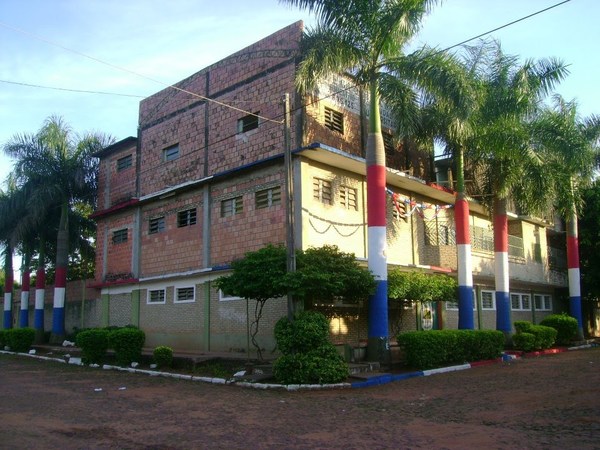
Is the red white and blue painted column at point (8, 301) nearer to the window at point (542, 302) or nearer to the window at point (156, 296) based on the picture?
the window at point (156, 296)

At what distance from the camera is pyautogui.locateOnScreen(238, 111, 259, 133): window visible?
2000 centimetres

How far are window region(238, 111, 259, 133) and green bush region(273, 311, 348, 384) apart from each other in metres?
8.12

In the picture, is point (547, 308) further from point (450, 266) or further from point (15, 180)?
point (15, 180)

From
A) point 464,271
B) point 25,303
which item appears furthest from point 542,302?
point 25,303

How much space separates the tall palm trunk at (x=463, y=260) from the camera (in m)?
20.2

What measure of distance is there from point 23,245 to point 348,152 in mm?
20344

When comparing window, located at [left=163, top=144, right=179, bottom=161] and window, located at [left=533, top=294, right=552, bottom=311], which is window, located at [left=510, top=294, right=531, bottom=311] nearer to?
window, located at [left=533, top=294, right=552, bottom=311]

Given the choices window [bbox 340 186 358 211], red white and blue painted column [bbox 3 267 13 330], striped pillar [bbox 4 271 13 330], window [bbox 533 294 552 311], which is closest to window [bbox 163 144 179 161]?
window [bbox 340 186 358 211]

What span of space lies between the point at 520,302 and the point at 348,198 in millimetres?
16325

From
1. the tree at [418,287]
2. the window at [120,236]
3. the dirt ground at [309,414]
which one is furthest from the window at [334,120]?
the window at [120,236]

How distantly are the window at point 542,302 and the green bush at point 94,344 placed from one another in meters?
24.2

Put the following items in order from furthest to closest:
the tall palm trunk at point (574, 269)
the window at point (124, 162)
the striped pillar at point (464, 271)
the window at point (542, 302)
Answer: the window at point (542, 302) < the tall palm trunk at point (574, 269) < the window at point (124, 162) < the striped pillar at point (464, 271)

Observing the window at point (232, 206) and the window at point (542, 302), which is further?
the window at point (542, 302)

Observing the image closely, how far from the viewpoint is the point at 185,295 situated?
21906 mm
